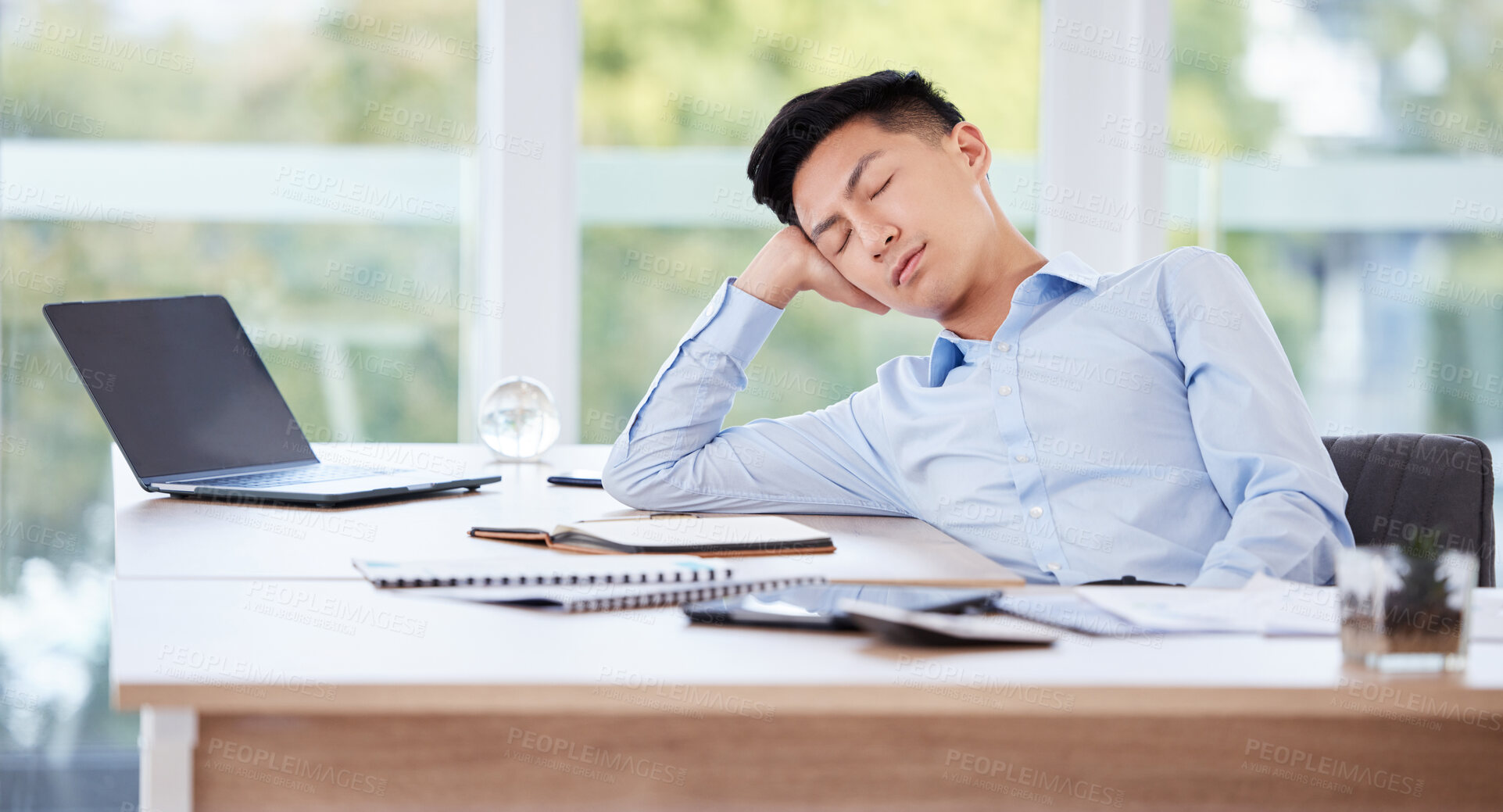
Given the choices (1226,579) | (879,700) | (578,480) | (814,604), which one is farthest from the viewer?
(578,480)

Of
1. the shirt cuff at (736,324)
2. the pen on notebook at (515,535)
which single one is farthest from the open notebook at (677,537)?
the shirt cuff at (736,324)

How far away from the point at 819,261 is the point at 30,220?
71.4 inches

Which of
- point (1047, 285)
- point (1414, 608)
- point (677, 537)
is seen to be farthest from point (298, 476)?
point (1414, 608)

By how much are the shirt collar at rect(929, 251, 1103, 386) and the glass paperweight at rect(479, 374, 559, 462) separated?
0.69 m

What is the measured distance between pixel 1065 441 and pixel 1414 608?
2.52 ft

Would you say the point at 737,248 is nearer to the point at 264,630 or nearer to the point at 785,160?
the point at 785,160

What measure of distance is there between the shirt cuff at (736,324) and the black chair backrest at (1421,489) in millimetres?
734

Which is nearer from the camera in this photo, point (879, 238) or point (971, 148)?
point (879, 238)

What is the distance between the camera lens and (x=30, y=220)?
8.58 feet

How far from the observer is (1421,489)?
1424 millimetres

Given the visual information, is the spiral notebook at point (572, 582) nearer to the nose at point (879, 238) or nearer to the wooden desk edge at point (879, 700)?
the wooden desk edge at point (879, 700)

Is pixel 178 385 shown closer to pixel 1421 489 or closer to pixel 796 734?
pixel 796 734

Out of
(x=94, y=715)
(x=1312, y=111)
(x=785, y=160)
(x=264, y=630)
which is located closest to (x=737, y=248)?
(x=785, y=160)

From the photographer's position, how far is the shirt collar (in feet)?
5.17
